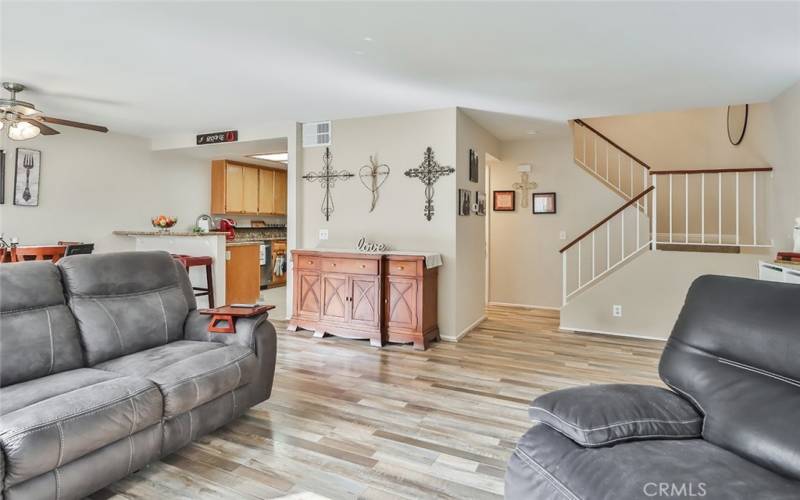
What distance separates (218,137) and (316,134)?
1559mm

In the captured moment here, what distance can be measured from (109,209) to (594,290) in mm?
6642

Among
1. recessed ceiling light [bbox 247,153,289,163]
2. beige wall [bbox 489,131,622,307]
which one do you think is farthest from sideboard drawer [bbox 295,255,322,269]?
beige wall [bbox 489,131,622,307]

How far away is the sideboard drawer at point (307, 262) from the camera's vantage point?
4.90 metres

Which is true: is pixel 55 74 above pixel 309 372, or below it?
above

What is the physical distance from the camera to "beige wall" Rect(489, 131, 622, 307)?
6.38m

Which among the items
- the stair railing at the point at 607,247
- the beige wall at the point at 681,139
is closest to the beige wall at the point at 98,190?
the stair railing at the point at 607,247

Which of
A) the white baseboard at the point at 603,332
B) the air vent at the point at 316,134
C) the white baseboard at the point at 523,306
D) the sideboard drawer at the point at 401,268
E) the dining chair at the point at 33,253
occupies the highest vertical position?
the air vent at the point at 316,134

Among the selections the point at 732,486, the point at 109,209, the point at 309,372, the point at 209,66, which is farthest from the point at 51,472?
the point at 109,209

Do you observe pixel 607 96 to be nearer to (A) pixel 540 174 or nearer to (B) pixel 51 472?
(A) pixel 540 174

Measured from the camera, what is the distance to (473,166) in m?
5.25

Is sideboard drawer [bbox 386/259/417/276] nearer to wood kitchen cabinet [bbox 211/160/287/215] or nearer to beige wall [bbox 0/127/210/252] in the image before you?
wood kitchen cabinet [bbox 211/160/287/215]

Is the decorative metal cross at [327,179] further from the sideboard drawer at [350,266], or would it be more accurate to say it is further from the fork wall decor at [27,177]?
the fork wall decor at [27,177]

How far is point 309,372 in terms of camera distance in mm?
3701

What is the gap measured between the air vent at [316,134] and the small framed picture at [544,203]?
328 cm
